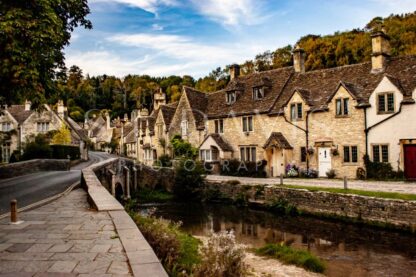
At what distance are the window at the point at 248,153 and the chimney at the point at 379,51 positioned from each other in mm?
12580

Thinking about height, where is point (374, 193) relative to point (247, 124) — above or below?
below

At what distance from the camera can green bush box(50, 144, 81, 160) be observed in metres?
44.6

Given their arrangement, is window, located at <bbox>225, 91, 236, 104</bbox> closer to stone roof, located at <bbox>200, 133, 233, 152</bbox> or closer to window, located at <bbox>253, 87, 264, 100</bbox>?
window, located at <bbox>253, 87, 264, 100</bbox>

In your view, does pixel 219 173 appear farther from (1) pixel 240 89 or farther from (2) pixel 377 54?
(2) pixel 377 54

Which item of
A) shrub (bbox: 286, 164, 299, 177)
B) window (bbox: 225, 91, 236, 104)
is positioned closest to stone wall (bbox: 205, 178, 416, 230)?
shrub (bbox: 286, 164, 299, 177)

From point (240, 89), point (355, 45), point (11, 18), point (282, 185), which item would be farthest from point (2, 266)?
point (355, 45)

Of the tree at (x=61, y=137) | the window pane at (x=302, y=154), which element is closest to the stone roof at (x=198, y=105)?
the window pane at (x=302, y=154)

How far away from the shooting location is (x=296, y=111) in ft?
105

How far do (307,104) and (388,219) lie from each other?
14310 mm

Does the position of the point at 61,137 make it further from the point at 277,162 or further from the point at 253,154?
the point at 277,162

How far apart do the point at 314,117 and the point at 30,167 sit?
2408 cm

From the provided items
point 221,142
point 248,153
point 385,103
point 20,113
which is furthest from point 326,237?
point 20,113

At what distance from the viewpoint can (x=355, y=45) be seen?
5997 cm

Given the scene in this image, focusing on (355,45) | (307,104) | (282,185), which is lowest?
(282,185)
